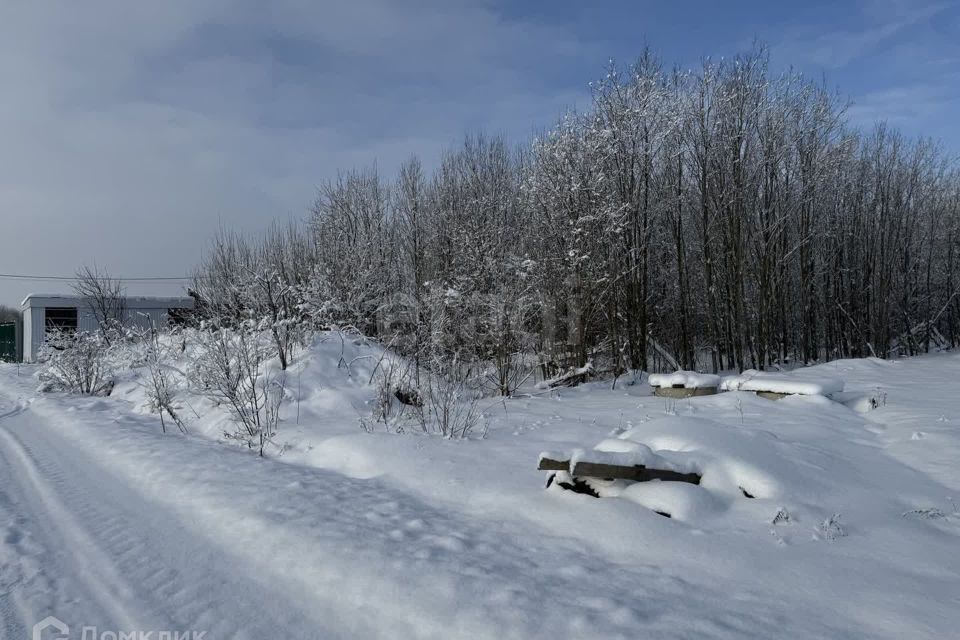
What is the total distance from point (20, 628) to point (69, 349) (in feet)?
47.1

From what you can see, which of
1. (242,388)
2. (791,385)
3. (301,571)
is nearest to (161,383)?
(242,388)

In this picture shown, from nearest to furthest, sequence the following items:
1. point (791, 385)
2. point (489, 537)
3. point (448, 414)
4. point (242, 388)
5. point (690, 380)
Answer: point (489, 537)
point (448, 414)
point (242, 388)
point (791, 385)
point (690, 380)

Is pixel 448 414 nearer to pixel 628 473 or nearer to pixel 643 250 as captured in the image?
pixel 628 473

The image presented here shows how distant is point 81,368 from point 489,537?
14.8 metres

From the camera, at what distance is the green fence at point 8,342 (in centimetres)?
3534

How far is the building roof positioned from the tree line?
11514 mm

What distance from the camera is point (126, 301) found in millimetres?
34031

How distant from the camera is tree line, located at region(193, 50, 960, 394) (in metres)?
15.0

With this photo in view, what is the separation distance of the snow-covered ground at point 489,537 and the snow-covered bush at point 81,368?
8.03 meters

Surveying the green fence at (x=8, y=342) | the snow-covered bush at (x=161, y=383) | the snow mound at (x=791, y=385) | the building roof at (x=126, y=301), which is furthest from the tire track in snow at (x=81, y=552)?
the green fence at (x=8, y=342)

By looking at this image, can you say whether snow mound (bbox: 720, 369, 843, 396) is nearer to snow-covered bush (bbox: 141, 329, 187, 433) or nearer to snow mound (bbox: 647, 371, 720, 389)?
snow mound (bbox: 647, 371, 720, 389)

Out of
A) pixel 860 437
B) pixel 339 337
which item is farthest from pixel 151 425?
pixel 860 437

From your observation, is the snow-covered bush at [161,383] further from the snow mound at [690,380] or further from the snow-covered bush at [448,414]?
the snow mound at [690,380]

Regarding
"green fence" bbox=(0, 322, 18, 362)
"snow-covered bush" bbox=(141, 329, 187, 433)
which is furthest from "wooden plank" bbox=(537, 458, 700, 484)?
"green fence" bbox=(0, 322, 18, 362)
